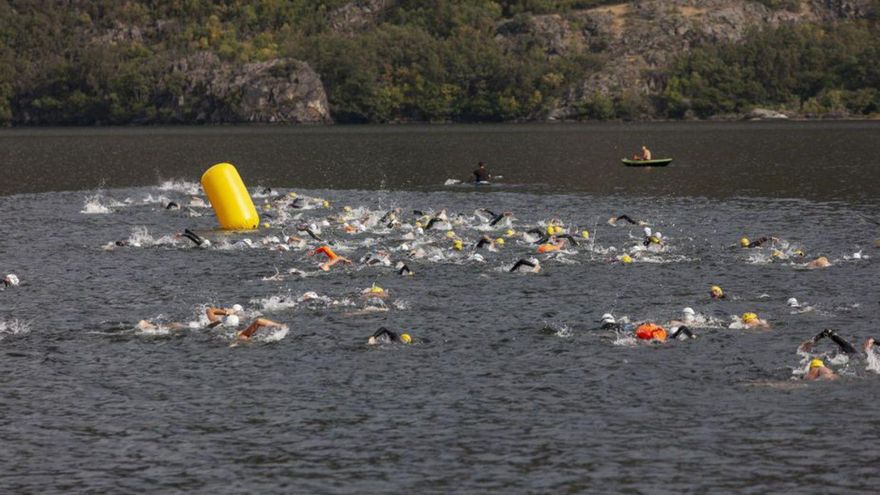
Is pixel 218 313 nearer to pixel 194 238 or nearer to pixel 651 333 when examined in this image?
pixel 651 333

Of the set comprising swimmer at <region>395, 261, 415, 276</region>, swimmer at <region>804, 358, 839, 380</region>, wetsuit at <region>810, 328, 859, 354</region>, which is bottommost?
swimmer at <region>395, 261, 415, 276</region>

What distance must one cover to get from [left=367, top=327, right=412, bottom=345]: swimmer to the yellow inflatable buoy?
29644 mm

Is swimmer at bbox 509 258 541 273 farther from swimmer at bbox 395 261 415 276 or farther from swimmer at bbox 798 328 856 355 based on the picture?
swimmer at bbox 798 328 856 355

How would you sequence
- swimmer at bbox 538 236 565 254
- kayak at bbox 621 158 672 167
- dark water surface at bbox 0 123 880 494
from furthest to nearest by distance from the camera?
kayak at bbox 621 158 672 167, swimmer at bbox 538 236 565 254, dark water surface at bbox 0 123 880 494

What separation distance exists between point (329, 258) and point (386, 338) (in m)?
16.4

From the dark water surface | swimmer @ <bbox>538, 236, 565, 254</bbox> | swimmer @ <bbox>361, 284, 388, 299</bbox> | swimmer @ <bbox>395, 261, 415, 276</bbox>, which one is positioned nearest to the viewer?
the dark water surface

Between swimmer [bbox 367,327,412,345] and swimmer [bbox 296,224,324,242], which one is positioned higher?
swimmer [bbox 367,327,412,345]

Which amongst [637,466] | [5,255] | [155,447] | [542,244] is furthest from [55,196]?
[637,466]

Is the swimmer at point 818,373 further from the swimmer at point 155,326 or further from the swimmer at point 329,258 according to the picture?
the swimmer at point 329,258

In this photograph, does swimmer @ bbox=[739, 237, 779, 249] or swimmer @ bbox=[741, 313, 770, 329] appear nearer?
swimmer @ bbox=[741, 313, 770, 329]

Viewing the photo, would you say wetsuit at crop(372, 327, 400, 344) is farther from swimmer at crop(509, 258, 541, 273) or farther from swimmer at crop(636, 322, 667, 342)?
swimmer at crop(509, 258, 541, 273)

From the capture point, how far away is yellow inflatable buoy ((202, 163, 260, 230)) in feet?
221

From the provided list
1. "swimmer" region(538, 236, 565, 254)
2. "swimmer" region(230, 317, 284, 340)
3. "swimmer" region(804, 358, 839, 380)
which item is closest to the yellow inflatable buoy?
"swimmer" region(538, 236, 565, 254)

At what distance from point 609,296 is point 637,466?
18425 mm
